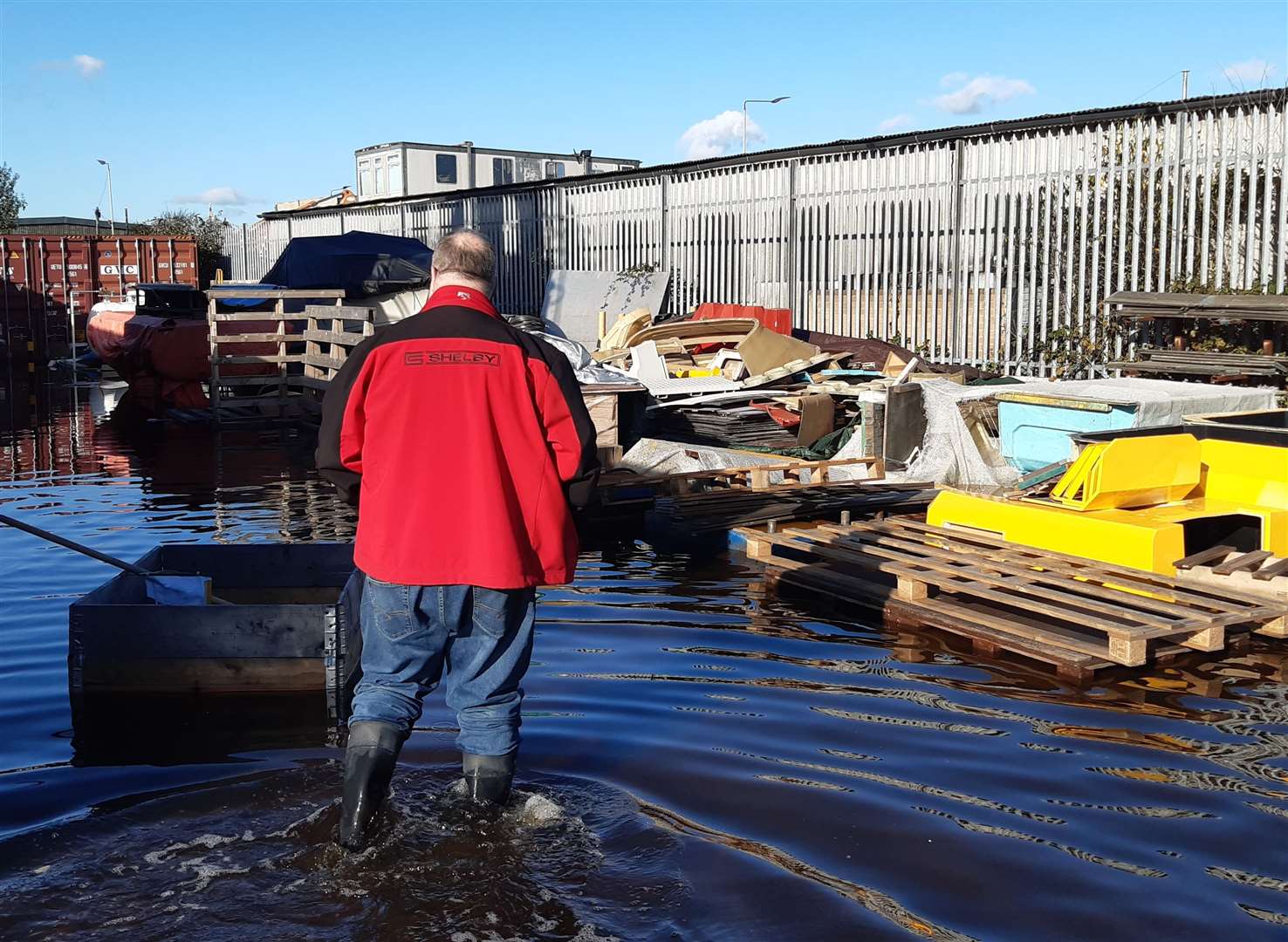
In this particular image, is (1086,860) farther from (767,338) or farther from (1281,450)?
(767,338)

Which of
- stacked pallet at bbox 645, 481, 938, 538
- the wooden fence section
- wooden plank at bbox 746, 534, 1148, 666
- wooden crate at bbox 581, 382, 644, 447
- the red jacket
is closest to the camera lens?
the red jacket

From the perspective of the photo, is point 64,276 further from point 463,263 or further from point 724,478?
point 463,263

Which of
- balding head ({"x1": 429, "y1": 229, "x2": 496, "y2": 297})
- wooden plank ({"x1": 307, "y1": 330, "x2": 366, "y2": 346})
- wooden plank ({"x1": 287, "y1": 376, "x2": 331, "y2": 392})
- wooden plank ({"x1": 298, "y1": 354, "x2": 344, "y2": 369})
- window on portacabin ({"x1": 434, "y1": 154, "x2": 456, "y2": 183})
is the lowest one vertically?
wooden plank ({"x1": 287, "y1": 376, "x2": 331, "y2": 392})

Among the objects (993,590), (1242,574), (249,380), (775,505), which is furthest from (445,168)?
(1242,574)

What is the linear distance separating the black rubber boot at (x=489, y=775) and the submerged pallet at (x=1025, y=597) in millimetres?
2900

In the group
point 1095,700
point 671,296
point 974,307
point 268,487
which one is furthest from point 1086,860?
point 671,296

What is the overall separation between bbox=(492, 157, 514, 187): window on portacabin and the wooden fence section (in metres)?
31.7

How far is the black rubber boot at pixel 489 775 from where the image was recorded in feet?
13.6

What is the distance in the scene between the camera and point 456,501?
3.95 meters

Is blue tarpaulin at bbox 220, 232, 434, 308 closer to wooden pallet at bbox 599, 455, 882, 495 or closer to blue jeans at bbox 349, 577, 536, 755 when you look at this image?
wooden pallet at bbox 599, 455, 882, 495

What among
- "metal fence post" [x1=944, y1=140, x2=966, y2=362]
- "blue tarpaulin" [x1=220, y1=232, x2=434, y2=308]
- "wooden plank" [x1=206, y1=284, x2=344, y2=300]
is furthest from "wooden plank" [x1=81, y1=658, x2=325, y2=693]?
"blue tarpaulin" [x1=220, y1=232, x2=434, y2=308]

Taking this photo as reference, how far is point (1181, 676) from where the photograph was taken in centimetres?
598

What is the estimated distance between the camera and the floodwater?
3631 mm

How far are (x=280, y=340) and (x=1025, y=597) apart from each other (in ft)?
42.9
